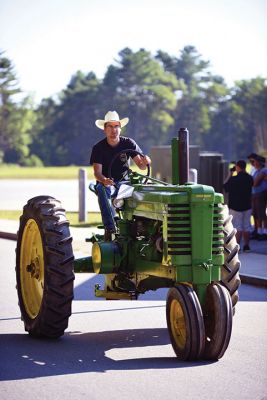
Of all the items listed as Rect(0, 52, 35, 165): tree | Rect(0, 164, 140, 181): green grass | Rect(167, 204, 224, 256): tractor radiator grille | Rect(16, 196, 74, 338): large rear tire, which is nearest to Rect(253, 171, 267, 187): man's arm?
Rect(16, 196, 74, 338): large rear tire

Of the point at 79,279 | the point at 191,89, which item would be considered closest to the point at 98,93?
the point at 191,89

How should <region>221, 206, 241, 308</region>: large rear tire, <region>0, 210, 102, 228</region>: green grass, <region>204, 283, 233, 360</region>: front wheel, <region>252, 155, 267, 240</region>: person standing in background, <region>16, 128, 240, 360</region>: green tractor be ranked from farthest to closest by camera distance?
1. <region>0, 210, 102, 228</region>: green grass
2. <region>252, 155, 267, 240</region>: person standing in background
3. <region>221, 206, 241, 308</region>: large rear tire
4. <region>16, 128, 240, 360</region>: green tractor
5. <region>204, 283, 233, 360</region>: front wheel

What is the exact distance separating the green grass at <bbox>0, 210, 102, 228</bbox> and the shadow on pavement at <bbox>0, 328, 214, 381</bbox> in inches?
551

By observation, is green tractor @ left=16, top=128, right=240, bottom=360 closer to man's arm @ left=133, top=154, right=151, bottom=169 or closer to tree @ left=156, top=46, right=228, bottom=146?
man's arm @ left=133, top=154, right=151, bottom=169

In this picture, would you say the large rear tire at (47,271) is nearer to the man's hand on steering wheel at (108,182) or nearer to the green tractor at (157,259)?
the green tractor at (157,259)

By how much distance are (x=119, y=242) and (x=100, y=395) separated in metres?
2.90

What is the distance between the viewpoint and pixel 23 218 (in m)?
10.9

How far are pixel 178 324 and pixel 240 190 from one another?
356 inches

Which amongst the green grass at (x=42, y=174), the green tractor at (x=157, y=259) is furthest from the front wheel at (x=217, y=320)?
the green grass at (x=42, y=174)

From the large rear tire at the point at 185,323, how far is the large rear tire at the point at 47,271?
3.96 feet

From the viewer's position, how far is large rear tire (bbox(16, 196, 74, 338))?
982 cm

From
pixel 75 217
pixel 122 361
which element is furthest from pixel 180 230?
pixel 75 217

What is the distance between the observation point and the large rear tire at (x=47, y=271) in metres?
9.82

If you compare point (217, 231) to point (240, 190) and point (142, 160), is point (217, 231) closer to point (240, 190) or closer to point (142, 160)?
point (142, 160)
